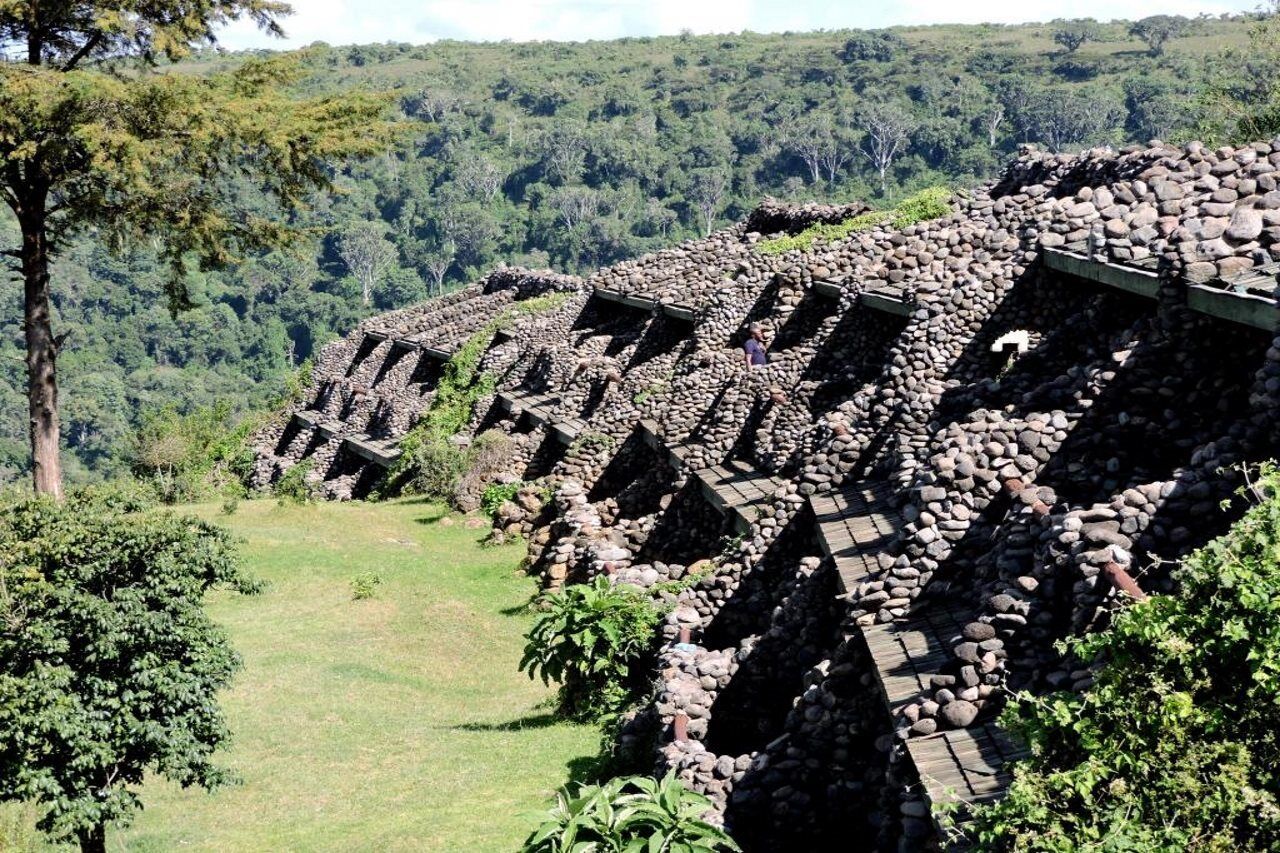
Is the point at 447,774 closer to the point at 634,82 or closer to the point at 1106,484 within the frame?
the point at 1106,484

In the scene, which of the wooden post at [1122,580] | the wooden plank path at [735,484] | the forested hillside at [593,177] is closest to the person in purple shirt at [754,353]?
the wooden plank path at [735,484]

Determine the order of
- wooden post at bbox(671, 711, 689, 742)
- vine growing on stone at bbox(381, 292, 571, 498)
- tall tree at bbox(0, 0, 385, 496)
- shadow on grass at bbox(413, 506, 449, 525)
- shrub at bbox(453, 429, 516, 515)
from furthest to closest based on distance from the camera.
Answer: vine growing on stone at bbox(381, 292, 571, 498), shrub at bbox(453, 429, 516, 515), shadow on grass at bbox(413, 506, 449, 525), tall tree at bbox(0, 0, 385, 496), wooden post at bbox(671, 711, 689, 742)

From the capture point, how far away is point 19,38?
2322 centimetres

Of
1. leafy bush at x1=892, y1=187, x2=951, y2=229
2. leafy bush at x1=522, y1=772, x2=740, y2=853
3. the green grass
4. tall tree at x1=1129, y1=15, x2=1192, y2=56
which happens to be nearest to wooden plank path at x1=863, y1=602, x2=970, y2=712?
leafy bush at x1=522, y1=772, x2=740, y2=853

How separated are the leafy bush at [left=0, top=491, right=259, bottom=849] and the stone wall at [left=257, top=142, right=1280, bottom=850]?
4.40 m

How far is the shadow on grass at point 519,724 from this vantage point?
17.0 m

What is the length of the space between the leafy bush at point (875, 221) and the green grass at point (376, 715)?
847 centimetres

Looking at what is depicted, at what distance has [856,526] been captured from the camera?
1420 cm

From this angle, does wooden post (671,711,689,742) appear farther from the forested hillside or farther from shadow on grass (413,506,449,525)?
the forested hillside

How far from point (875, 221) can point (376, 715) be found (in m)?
14.6

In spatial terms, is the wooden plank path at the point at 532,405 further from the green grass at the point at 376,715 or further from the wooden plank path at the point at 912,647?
the wooden plank path at the point at 912,647

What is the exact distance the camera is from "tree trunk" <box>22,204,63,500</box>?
2289cm

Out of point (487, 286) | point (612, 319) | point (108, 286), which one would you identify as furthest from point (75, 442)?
point (612, 319)

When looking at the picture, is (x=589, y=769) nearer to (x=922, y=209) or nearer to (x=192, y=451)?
(x=922, y=209)
